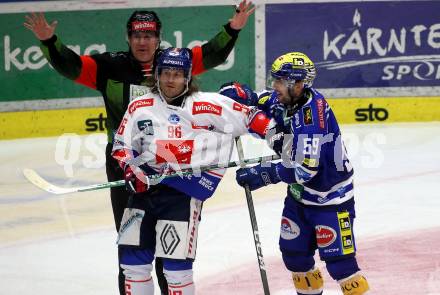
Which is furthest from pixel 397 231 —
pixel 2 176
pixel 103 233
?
A: pixel 2 176

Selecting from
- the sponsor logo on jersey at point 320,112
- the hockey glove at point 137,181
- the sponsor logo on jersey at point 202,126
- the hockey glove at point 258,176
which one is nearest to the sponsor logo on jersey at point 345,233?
the hockey glove at point 258,176

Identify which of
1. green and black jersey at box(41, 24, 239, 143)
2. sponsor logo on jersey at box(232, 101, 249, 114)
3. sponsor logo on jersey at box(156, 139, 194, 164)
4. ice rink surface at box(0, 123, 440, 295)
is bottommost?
ice rink surface at box(0, 123, 440, 295)

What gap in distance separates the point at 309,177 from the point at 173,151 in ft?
2.09

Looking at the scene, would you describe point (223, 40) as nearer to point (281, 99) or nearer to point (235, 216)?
point (281, 99)

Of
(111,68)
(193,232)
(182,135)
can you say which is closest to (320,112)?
(182,135)

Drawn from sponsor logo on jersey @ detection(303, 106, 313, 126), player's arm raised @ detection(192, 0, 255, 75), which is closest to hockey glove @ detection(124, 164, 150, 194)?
sponsor logo on jersey @ detection(303, 106, 313, 126)

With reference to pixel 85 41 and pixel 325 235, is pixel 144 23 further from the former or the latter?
Answer: pixel 85 41

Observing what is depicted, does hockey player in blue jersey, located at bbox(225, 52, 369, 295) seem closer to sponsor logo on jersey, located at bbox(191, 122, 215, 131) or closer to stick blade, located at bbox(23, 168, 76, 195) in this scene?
sponsor logo on jersey, located at bbox(191, 122, 215, 131)

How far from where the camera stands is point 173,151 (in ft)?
14.9

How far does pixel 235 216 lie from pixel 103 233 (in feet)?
3.13

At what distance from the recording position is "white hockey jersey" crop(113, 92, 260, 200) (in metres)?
4.52

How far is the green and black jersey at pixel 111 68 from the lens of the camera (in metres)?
5.08

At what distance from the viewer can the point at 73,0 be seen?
9.65 metres

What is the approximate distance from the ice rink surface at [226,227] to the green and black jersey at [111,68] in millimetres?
1124
